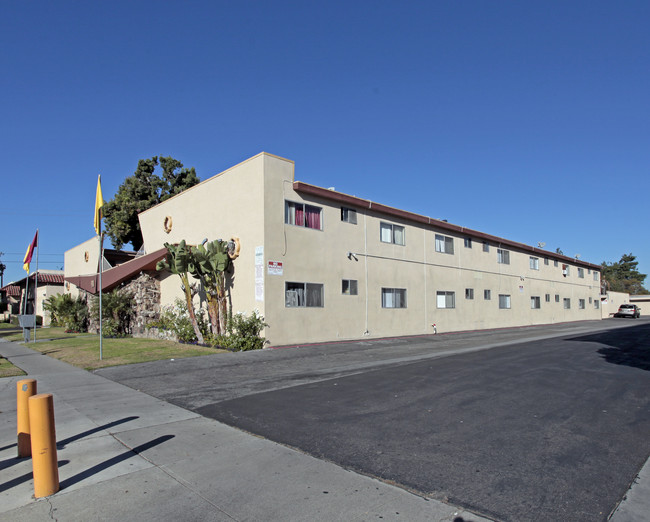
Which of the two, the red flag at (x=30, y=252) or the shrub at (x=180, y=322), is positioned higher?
the red flag at (x=30, y=252)

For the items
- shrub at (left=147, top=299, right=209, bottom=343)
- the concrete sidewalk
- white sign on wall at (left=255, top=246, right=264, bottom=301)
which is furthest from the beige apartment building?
the concrete sidewalk

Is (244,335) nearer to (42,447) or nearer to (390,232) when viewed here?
(390,232)

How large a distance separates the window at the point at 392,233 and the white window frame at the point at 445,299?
427 centimetres

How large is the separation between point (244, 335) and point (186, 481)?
35.4 ft

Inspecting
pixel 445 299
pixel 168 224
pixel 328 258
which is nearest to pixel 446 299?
pixel 445 299

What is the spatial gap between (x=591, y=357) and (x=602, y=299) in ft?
139

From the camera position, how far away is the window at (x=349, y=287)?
18.3 meters

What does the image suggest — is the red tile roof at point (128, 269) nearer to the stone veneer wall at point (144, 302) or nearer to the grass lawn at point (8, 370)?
the stone veneer wall at point (144, 302)

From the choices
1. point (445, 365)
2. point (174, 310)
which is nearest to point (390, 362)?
point (445, 365)

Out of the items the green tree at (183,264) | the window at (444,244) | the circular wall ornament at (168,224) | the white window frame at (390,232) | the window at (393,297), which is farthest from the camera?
the window at (444,244)

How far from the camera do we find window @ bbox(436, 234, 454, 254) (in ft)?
80.0

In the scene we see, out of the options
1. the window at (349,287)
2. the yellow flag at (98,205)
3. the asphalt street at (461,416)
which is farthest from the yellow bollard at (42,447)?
the window at (349,287)

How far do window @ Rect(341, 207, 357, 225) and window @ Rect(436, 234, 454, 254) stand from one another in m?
7.19

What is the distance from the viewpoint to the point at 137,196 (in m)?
33.5
